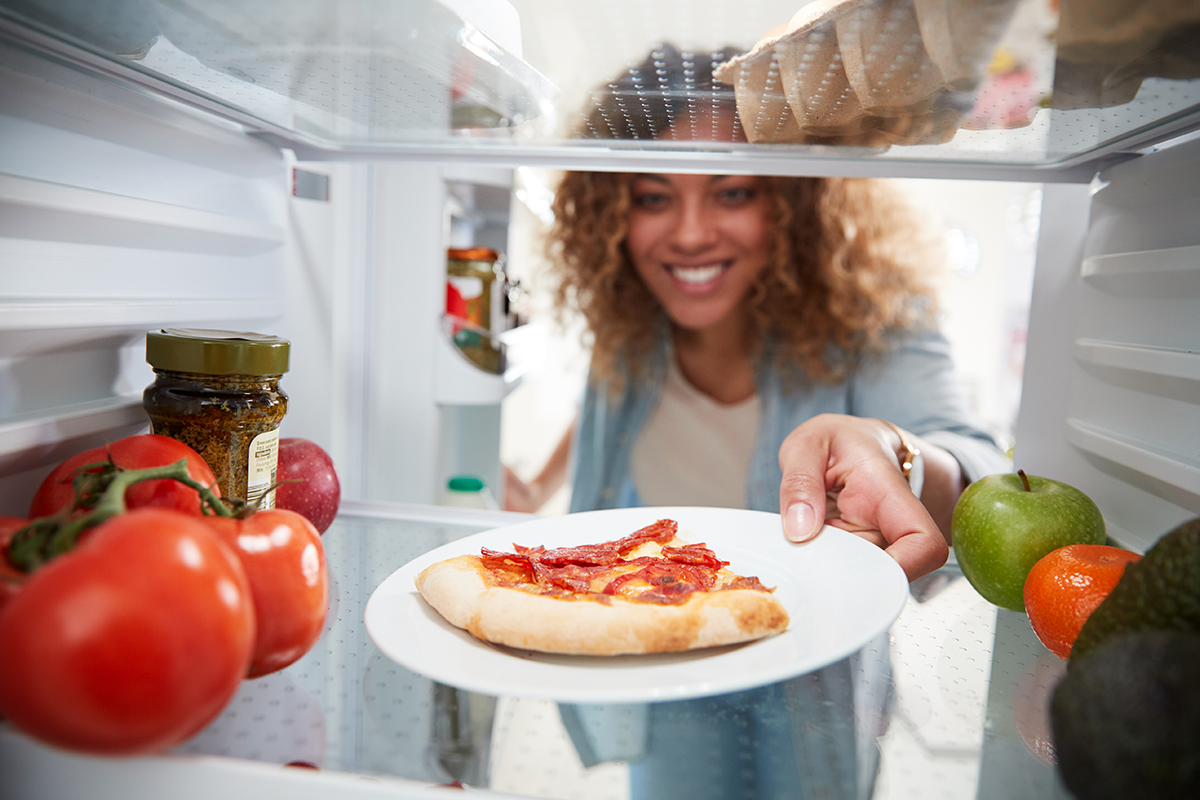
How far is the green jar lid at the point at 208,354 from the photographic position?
0.70m

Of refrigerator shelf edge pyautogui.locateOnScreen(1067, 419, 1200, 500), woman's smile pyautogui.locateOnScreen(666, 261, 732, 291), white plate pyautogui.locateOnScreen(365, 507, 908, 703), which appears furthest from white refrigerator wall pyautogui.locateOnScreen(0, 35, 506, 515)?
refrigerator shelf edge pyautogui.locateOnScreen(1067, 419, 1200, 500)

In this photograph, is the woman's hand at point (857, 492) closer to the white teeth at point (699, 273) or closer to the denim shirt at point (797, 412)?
the denim shirt at point (797, 412)

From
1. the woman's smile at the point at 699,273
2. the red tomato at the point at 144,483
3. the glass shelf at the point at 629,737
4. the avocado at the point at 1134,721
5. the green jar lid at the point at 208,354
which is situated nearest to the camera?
the avocado at the point at 1134,721

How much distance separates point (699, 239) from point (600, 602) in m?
1.17

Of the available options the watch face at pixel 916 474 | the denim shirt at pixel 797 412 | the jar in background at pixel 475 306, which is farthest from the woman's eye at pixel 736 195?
the watch face at pixel 916 474

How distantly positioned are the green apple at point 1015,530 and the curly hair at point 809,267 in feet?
2.91

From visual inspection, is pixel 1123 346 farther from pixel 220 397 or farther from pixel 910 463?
Answer: pixel 220 397

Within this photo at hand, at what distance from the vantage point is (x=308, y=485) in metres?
0.89

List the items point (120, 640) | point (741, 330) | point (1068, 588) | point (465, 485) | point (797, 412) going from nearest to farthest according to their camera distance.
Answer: point (120, 640) → point (1068, 588) → point (465, 485) → point (797, 412) → point (741, 330)

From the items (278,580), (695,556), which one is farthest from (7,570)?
(695,556)

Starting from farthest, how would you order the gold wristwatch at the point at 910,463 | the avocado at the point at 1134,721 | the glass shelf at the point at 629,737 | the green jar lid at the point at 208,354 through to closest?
the gold wristwatch at the point at 910,463 < the green jar lid at the point at 208,354 < the glass shelf at the point at 629,737 < the avocado at the point at 1134,721

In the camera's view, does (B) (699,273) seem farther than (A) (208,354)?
Yes

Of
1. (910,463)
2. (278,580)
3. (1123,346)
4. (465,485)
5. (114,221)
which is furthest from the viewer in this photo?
(465,485)

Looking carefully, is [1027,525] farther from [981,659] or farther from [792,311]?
[792,311]
